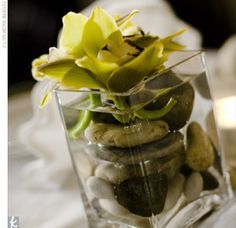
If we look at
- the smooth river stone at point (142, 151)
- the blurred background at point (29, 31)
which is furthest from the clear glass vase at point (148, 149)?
the blurred background at point (29, 31)

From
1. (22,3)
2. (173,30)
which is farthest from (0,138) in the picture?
(22,3)

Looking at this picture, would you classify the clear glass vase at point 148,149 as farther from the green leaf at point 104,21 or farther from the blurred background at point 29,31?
the blurred background at point 29,31

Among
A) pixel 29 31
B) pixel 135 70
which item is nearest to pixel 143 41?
pixel 135 70

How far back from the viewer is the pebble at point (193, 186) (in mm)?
309

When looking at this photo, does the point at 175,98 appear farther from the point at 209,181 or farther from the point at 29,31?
the point at 29,31

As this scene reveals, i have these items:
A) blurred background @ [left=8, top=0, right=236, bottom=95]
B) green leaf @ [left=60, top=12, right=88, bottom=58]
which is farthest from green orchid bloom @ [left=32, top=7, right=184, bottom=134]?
blurred background @ [left=8, top=0, right=236, bottom=95]

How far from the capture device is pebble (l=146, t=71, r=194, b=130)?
0.28m

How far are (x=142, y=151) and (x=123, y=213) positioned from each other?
0.05 meters

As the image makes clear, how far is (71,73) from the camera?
27 cm

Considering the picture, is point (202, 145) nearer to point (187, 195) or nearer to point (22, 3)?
point (187, 195)

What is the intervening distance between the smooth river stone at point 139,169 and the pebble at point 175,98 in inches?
0.9

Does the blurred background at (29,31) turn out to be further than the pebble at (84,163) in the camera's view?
Yes

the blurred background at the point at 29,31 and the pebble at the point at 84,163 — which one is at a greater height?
the pebble at the point at 84,163

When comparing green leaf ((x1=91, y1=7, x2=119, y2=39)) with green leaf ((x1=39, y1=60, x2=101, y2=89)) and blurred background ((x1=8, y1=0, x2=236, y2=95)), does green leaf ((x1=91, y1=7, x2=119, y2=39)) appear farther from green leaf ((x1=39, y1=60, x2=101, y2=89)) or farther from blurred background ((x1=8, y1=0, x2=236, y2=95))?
blurred background ((x1=8, y1=0, x2=236, y2=95))
